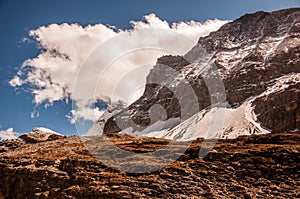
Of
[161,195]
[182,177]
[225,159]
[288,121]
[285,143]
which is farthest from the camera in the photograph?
[288,121]

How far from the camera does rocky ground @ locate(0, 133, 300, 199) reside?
2555 centimetres

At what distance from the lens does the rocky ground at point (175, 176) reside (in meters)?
25.5

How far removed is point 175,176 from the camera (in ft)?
89.6

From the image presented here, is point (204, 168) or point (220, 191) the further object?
point (204, 168)

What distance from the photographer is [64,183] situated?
27.2 meters

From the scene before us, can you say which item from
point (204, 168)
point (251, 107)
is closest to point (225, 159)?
point (204, 168)

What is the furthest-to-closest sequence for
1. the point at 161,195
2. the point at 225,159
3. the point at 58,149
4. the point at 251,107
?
1. the point at 251,107
2. the point at 58,149
3. the point at 225,159
4. the point at 161,195

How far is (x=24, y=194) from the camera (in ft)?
90.4

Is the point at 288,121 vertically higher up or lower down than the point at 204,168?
higher up

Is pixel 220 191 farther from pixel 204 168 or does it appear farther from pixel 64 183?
pixel 64 183

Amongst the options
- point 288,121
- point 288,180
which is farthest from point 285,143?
point 288,121

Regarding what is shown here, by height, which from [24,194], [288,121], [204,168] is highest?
[288,121]

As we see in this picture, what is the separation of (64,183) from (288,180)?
17198 millimetres

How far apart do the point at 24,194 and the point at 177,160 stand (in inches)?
500
